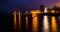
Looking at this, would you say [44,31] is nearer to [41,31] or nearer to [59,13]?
[41,31]

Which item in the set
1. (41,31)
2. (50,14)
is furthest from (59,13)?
(41,31)

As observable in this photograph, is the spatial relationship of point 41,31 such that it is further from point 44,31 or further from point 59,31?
point 59,31

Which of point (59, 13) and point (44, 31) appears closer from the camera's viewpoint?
point (44, 31)

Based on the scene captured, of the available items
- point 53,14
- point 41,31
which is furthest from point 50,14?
point 41,31

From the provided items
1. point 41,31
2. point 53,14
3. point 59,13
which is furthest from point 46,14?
point 41,31

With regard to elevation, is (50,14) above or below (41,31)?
above

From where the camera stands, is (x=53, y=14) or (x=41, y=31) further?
(x=53, y=14)

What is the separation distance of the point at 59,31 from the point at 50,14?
635 inches

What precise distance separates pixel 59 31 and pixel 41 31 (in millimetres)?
717

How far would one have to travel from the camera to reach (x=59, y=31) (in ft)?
25.2

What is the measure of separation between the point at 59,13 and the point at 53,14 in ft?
6.96

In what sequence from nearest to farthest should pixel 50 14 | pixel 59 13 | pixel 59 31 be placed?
pixel 59 31, pixel 59 13, pixel 50 14

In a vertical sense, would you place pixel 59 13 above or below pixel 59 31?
above

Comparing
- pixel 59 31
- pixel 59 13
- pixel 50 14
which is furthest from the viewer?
pixel 50 14
